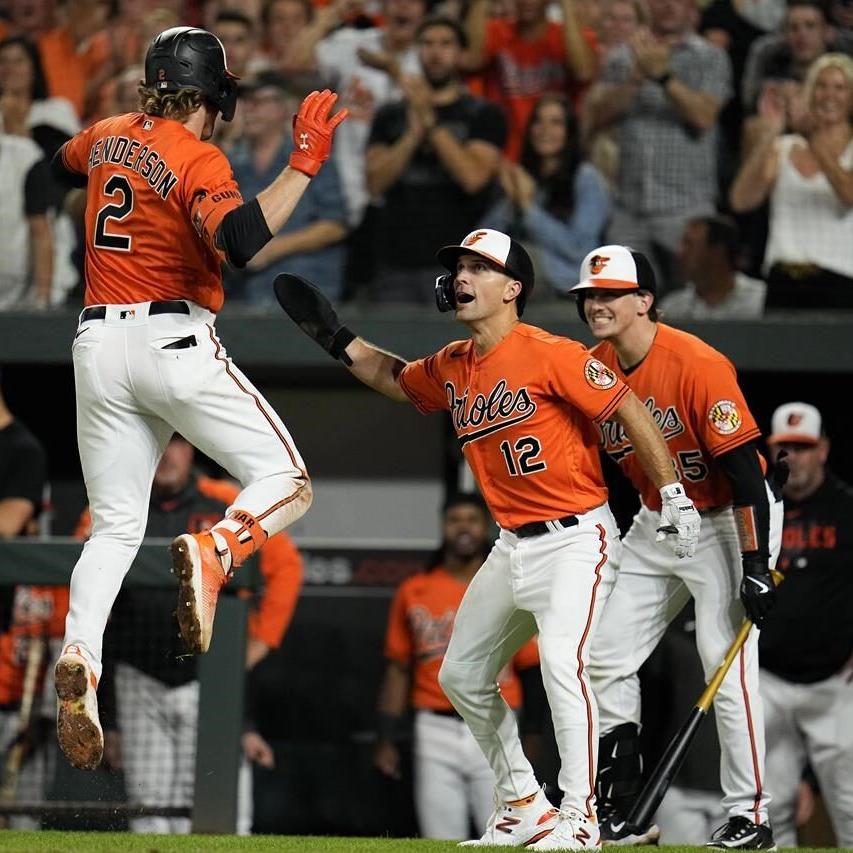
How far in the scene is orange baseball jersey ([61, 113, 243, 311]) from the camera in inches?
172

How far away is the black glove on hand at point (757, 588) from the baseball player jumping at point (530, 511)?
1.22 feet

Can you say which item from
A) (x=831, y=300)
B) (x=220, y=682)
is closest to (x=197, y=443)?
(x=220, y=682)

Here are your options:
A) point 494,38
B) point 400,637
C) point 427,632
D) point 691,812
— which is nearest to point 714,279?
point 494,38

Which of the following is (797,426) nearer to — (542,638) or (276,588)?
(276,588)

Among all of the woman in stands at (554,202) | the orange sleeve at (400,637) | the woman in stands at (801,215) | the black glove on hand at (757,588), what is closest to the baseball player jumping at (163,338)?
the black glove on hand at (757,588)

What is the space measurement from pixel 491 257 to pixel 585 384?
524 mm

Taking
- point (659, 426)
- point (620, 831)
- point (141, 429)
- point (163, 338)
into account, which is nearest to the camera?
point (163, 338)

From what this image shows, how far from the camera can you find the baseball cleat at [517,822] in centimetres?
470

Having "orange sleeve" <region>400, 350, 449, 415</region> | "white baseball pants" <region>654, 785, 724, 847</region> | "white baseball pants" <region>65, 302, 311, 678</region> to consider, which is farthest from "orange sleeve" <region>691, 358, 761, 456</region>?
"white baseball pants" <region>654, 785, 724, 847</region>

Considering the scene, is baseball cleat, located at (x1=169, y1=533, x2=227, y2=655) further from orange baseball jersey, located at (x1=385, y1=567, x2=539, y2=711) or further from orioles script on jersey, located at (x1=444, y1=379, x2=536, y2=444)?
orange baseball jersey, located at (x1=385, y1=567, x2=539, y2=711)

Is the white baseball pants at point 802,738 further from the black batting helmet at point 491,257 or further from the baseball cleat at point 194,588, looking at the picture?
the baseball cleat at point 194,588

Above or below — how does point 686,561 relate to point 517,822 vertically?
above

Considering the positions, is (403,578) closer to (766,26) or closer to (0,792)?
(0,792)

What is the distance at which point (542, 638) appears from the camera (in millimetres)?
4598
